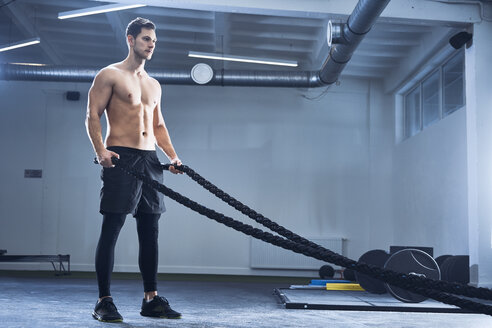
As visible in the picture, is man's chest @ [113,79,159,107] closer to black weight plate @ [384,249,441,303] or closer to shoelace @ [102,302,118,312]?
shoelace @ [102,302,118,312]

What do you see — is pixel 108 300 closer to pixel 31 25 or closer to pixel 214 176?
pixel 31 25

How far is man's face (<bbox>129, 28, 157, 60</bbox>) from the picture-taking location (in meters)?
2.59

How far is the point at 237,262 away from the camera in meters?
8.20

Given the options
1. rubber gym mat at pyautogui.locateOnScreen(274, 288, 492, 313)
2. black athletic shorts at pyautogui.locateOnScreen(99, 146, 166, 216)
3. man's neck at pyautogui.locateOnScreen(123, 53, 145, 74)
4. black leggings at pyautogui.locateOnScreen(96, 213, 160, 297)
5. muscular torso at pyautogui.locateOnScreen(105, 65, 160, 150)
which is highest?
man's neck at pyautogui.locateOnScreen(123, 53, 145, 74)

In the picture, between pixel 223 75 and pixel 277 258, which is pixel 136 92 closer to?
pixel 223 75

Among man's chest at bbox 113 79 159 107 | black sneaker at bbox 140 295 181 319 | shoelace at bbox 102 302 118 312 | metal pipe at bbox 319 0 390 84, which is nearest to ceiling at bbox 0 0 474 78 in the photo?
metal pipe at bbox 319 0 390 84

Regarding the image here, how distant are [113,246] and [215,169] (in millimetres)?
5897

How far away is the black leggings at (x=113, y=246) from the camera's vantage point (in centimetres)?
248

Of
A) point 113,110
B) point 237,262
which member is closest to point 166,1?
point 113,110

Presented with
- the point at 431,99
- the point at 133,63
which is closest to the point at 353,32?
the point at 431,99

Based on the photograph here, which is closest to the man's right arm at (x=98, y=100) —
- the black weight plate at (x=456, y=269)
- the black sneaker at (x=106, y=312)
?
the black sneaker at (x=106, y=312)

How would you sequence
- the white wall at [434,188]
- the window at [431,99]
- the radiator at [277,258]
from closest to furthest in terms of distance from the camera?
the white wall at [434,188] → the window at [431,99] → the radiator at [277,258]

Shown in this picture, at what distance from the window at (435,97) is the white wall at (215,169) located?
66 centimetres

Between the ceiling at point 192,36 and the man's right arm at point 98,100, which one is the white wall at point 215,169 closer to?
the ceiling at point 192,36
